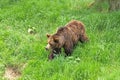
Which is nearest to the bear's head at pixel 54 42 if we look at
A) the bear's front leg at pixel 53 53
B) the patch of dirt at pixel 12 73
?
the bear's front leg at pixel 53 53

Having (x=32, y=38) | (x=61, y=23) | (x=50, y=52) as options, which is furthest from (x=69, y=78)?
(x=61, y=23)

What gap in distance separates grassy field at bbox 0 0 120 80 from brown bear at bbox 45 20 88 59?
6.1 inches

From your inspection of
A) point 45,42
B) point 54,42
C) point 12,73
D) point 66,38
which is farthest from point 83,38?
point 12,73

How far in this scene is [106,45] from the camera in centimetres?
709

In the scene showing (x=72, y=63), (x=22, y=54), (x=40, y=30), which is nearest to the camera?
(x=72, y=63)

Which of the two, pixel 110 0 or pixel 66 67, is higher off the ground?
pixel 110 0

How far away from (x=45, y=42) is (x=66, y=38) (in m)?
0.82

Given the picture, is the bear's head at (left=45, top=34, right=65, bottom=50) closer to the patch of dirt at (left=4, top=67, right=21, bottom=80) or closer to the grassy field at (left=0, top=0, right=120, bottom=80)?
the grassy field at (left=0, top=0, right=120, bottom=80)

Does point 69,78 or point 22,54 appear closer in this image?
point 69,78

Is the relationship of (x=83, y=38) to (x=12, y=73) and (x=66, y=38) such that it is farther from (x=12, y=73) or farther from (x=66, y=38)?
(x=12, y=73)

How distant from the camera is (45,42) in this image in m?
7.31

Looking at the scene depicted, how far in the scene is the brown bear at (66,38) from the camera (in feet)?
20.7

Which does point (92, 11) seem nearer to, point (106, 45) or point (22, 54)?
point (106, 45)

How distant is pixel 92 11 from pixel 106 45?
192cm
